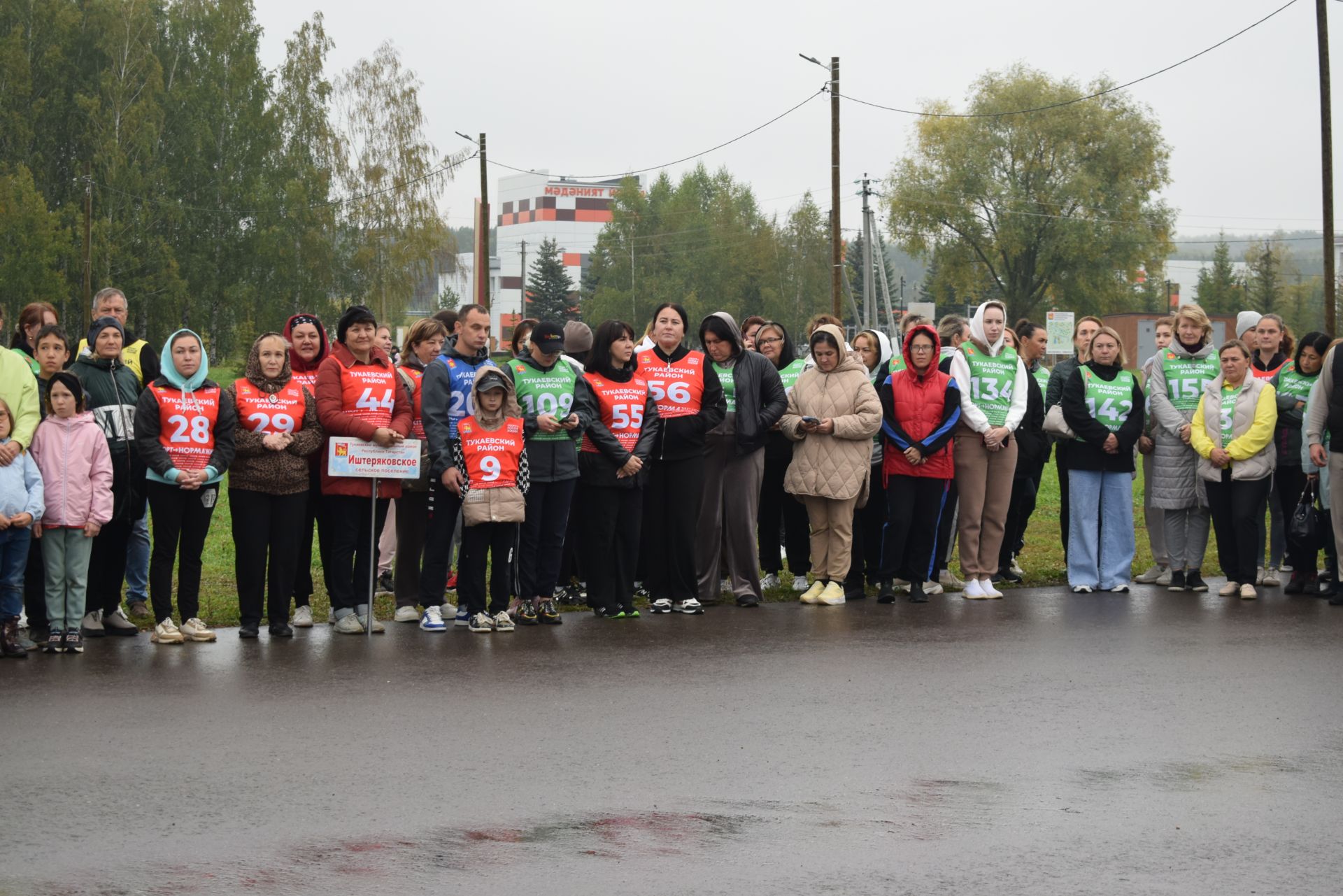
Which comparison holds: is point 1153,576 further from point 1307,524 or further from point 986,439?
point 986,439

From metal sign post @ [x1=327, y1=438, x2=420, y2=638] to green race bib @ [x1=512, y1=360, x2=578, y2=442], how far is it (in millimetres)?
849

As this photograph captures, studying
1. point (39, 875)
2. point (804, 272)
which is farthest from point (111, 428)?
point (804, 272)

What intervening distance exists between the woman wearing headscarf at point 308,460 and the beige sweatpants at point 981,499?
496 cm

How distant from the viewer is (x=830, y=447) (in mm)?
11266

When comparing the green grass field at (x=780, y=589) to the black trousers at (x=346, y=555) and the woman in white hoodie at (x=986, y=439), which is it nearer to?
the black trousers at (x=346, y=555)

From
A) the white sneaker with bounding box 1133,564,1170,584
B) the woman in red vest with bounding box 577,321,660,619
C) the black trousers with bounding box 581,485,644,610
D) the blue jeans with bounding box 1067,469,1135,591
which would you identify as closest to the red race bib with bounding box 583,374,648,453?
the woman in red vest with bounding box 577,321,660,619

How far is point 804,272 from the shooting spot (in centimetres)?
10069

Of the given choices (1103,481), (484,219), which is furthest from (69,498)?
(484,219)

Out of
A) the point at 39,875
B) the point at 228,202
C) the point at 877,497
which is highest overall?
the point at 228,202

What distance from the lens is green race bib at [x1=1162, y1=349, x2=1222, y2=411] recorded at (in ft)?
40.1

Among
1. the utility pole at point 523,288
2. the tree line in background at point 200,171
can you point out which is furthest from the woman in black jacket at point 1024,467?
the utility pole at point 523,288

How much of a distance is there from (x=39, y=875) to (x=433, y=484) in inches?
208

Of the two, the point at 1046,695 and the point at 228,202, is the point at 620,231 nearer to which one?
the point at 228,202

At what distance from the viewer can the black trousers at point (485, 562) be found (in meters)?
9.91
